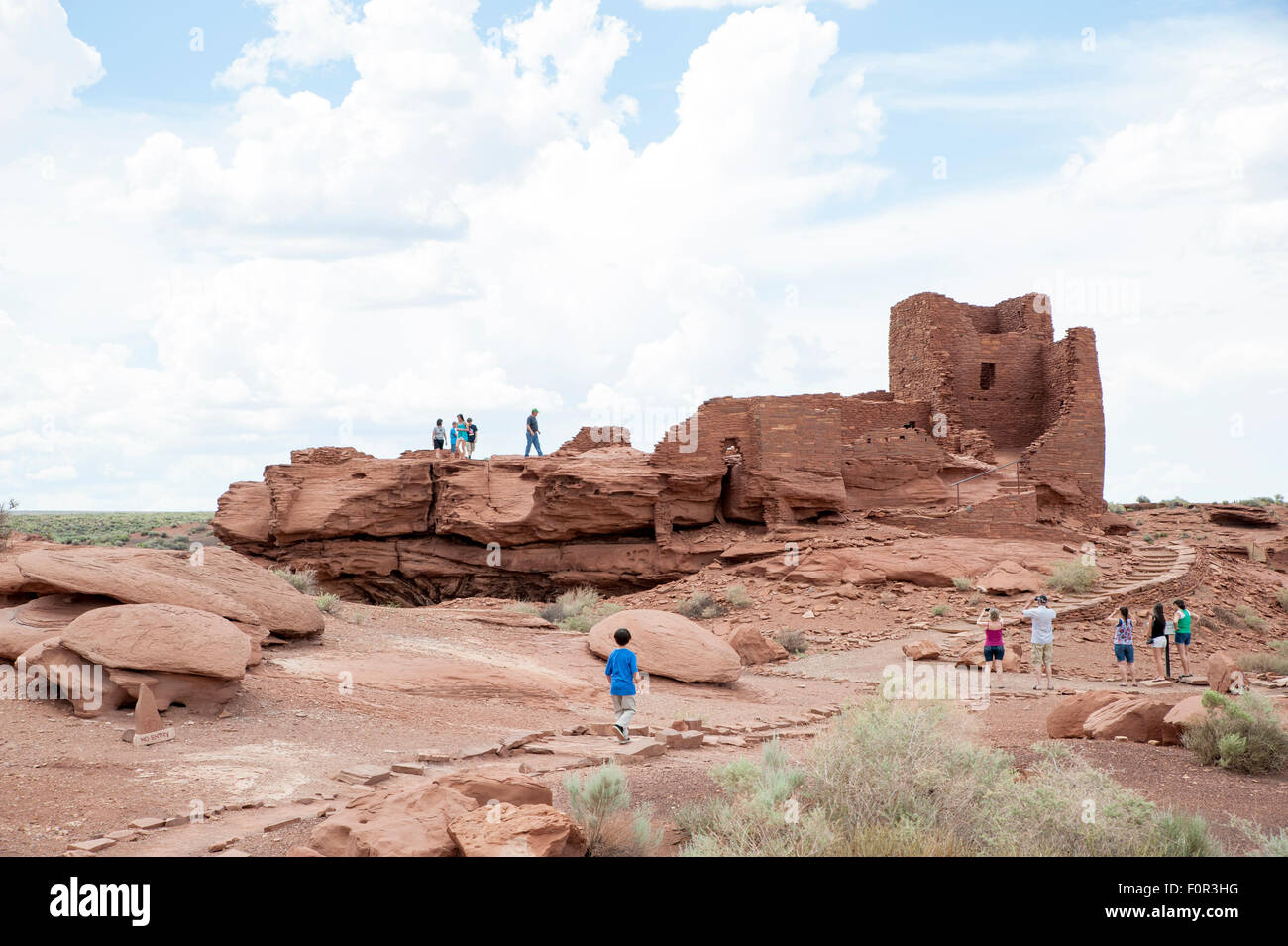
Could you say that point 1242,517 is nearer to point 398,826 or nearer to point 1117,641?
point 1117,641

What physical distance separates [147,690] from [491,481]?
54.0 ft

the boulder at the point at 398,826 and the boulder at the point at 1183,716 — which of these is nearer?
the boulder at the point at 398,826

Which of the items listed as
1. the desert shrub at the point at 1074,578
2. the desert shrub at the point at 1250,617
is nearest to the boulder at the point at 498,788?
the desert shrub at the point at 1074,578

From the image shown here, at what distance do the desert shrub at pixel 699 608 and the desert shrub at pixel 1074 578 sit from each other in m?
7.30

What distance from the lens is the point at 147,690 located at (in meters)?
8.74

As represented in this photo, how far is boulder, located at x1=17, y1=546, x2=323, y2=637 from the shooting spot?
10.7 m

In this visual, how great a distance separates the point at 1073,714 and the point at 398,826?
28.7 ft

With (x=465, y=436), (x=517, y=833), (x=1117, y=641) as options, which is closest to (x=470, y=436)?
(x=465, y=436)

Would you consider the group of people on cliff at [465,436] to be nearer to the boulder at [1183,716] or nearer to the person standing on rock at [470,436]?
the person standing on rock at [470,436]

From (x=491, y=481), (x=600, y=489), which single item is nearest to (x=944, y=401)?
(x=600, y=489)

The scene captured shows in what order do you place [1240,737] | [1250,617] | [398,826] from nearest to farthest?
[398,826]
[1240,737]
[1250,617]

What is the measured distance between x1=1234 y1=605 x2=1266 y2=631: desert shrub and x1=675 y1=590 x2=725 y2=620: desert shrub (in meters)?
11.9

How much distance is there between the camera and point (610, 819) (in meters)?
5.74

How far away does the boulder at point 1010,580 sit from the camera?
2047cm
